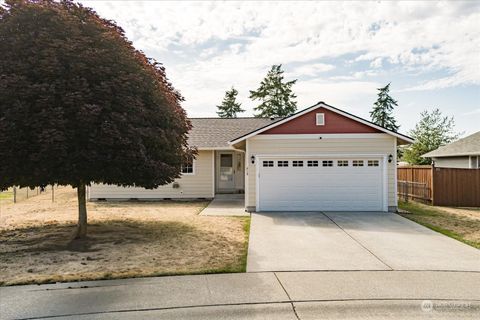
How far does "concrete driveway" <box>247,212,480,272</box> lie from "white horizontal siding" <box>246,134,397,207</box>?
1963mm

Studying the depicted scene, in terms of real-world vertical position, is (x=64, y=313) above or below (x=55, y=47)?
below

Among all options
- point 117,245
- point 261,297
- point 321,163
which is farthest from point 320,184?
point 261,297

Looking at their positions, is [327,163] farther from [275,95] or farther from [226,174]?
[275,95]

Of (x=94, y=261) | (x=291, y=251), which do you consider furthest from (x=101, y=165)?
(x=291, y=251)

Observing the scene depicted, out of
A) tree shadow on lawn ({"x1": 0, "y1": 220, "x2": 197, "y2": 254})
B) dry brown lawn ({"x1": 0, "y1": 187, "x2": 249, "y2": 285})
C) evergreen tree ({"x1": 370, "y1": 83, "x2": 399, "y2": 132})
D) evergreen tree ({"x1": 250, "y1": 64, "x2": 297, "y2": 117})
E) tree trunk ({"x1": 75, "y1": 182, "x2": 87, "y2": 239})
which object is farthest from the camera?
evergreen tree ({"x1": 370, "y1": 83, "x2": 399, "y2": 132})

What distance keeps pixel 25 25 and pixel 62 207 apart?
29.4 ft

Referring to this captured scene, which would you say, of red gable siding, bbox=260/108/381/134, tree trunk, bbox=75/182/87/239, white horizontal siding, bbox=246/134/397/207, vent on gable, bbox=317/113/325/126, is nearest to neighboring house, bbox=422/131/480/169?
white horizontal siding, bbox=246/134/397/207

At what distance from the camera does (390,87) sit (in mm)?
45656

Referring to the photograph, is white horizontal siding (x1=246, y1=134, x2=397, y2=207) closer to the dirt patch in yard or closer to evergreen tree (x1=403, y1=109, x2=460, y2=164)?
the dirt patch in yard

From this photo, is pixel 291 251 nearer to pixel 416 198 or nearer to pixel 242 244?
pixel 242 244

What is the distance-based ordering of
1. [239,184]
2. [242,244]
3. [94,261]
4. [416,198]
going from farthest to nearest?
[239,184], [416,198], [242,244], [94,261]

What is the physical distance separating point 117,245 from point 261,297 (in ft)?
14.6

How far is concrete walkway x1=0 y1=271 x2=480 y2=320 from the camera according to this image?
4.36m

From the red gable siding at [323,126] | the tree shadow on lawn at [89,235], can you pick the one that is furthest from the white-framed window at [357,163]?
the tree shadow on lawn at [89,235]
